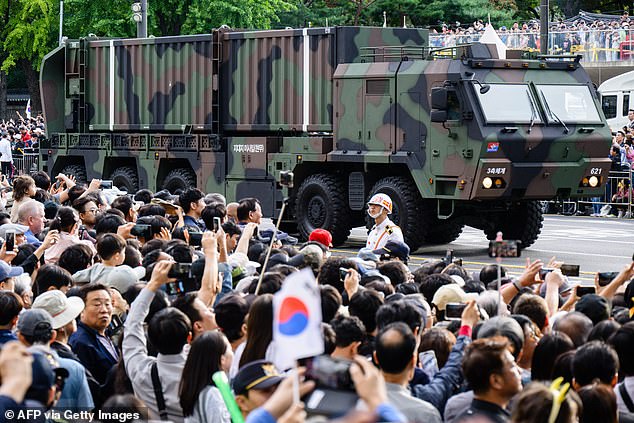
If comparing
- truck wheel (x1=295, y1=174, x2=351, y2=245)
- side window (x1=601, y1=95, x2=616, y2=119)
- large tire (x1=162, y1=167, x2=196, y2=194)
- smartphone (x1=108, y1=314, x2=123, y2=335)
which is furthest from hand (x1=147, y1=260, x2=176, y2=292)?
side window (x1=601, y1=95, x2=616, y2=119)

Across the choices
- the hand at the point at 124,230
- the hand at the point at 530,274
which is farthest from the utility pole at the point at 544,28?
the hand at the point at 530,274

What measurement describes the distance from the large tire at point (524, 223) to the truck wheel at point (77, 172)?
9628mm

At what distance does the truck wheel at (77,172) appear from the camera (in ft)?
90.0

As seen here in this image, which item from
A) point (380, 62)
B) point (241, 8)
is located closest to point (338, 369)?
point (380, 62)

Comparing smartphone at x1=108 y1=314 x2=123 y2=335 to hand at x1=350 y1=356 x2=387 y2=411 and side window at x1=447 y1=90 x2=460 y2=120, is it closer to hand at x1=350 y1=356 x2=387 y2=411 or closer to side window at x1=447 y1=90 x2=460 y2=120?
hand at x1=350 y1=356 x2=387 y2=411

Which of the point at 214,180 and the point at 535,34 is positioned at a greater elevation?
the point at 535,34

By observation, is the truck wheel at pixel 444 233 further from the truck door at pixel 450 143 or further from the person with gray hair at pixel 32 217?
the person with gray hair at pixel 32 217

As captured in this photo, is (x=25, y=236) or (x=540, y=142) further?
(x=540, y=142)

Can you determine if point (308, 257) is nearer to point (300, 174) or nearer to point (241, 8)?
point (300, 174)

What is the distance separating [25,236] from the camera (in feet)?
39.9

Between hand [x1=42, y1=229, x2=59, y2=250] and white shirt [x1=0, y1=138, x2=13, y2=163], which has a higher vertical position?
hand [x1=42, y1=229, x2=59, y2=250]

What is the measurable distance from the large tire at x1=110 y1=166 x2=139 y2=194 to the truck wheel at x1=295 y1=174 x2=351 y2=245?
4958 mm

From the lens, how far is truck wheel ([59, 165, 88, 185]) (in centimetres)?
2742

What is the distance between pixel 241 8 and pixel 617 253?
93.8ft
